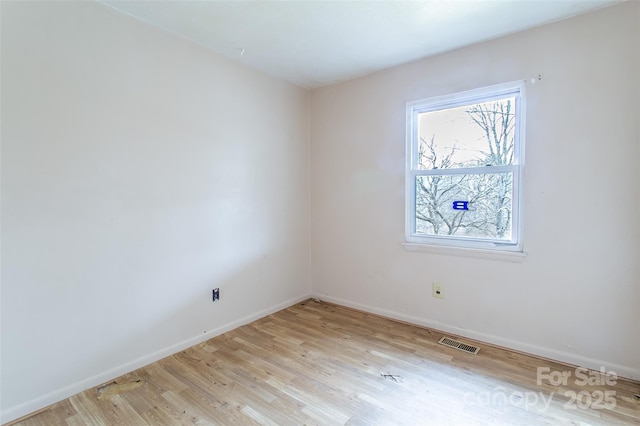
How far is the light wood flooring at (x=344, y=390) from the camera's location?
1686mm

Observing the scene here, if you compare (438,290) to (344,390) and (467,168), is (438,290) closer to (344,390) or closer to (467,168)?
(467,168)

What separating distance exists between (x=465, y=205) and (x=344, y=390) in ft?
5.77

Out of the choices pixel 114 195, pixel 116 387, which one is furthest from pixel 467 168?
pixel 116 387

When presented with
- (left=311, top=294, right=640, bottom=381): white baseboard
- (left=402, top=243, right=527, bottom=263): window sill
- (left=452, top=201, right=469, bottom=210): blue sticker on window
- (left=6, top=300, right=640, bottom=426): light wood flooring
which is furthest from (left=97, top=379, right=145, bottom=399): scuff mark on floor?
(left=452, top=201, right=469, bottom=210): blue sticker on window

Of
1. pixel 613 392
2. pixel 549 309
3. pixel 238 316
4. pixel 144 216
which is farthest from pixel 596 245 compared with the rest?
pixel 144 216

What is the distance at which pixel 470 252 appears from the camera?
2594 mm

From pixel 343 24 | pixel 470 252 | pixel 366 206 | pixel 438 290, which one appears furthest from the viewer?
pixel 366 206

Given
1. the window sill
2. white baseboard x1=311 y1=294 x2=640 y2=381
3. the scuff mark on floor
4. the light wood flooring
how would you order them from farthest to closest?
A: the window sill → white baseboard x1=311 y1=294 x2=640 y2=381 → the scuff mark on floor → the light wood flooring

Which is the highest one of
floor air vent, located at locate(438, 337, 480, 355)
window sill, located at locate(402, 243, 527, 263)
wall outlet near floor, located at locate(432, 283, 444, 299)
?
window sill, located at locate(402, 243, 527, 263)

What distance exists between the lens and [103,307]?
6.62 feet

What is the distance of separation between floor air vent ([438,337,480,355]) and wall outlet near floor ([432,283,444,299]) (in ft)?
1.17

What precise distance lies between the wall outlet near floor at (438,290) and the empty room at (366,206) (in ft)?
0.07

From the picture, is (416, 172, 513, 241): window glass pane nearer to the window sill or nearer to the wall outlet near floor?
the window sill

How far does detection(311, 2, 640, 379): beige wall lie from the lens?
2.01 meters
